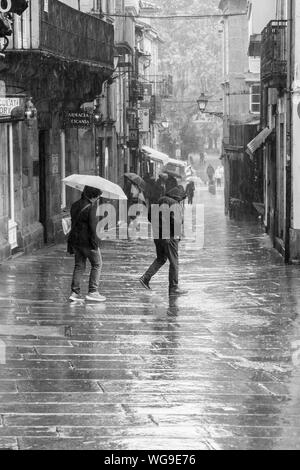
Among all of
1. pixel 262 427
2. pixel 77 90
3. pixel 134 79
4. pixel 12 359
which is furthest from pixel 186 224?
pixel 262 427

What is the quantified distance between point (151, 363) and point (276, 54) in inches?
539

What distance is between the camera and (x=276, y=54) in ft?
76.8

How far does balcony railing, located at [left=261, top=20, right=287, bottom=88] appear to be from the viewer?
2303 centimetres

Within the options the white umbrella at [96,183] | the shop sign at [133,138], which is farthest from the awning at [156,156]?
the white umbrella at [96,183]

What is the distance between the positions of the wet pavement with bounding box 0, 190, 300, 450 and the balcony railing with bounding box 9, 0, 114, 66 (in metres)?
4.02

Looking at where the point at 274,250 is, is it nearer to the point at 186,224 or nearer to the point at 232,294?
the point at 232,294

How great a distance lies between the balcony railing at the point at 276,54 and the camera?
75.6 ft

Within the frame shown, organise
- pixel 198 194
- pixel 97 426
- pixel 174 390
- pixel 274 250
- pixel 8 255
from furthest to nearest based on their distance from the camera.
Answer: pixel 198 194
pixel 274 250
pixel 8 255
pixel 174 390
pixel 97 426

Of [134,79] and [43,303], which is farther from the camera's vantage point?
[134,79]

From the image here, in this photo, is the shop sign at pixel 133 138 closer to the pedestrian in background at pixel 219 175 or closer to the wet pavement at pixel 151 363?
the pedestrian in background at pixel 219 175

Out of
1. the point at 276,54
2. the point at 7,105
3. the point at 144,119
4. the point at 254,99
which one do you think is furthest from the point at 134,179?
the point at 144,119

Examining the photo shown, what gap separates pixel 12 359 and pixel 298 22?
1220 cm

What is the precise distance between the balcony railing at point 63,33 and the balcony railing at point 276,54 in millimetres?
3764

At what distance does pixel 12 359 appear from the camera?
10758 mm
